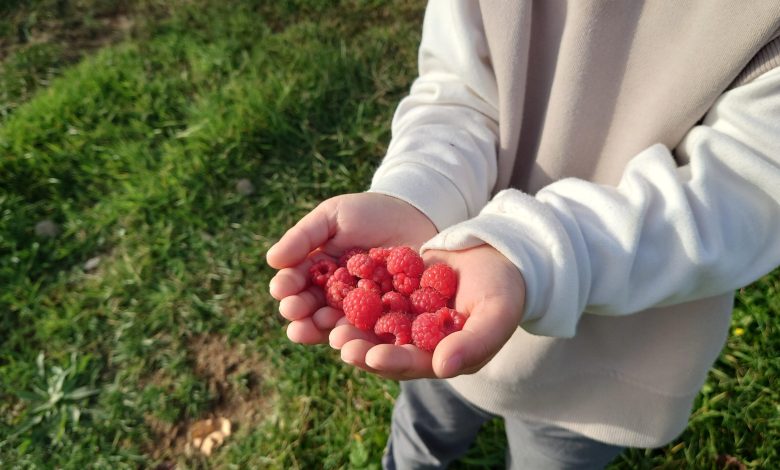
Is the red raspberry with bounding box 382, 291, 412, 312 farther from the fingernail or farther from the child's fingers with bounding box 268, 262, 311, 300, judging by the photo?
the fingernail

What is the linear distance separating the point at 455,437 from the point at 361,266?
2.90 feet

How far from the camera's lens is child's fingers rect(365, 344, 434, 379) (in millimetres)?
1072

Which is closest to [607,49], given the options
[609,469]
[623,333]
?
[623,333]

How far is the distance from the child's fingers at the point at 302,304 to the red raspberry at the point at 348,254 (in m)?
0.09

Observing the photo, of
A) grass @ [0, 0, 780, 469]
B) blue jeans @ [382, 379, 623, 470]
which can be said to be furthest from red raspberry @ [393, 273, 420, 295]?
grass @ [0, 0, 780, 469]

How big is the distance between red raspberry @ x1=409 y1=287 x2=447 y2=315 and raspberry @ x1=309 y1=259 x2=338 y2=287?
20 cm

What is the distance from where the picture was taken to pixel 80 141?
3.50 metres

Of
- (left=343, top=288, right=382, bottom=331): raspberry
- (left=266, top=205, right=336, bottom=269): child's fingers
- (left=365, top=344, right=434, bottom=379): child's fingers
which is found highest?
(left=266, top=205, right=336, bottom=269): child's fingers

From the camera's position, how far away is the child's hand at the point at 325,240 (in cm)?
128

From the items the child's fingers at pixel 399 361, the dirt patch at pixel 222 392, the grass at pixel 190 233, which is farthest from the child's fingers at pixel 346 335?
the dirt patch at pixel 222 392

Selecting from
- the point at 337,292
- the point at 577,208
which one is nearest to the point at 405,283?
the point at 337,292

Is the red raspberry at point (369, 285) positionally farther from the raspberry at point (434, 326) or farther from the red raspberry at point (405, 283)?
the raspberry at point (434, 326)

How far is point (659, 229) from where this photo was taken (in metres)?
1.23

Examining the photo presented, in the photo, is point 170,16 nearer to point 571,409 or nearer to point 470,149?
point 470,149
